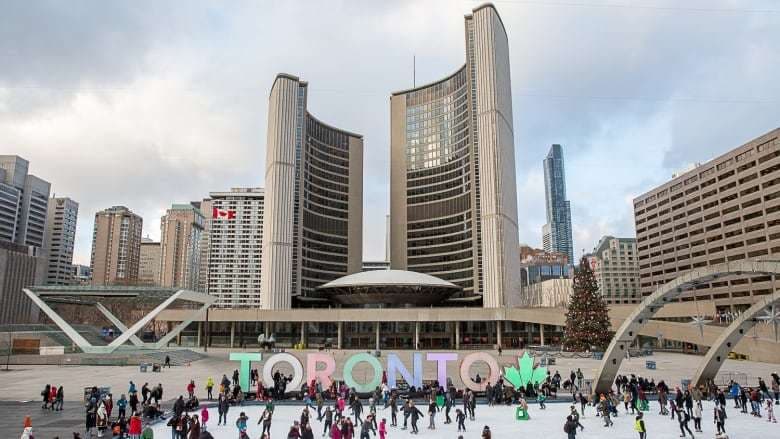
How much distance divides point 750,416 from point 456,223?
87961 millimetres

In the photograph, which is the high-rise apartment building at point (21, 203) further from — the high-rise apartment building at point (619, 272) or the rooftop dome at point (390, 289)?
Answer: the high-rise apartment building at point (619, 272)

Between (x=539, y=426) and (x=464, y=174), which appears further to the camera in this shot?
(x=464, y=174)

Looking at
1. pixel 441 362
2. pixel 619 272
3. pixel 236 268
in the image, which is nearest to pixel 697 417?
pixel 441 362

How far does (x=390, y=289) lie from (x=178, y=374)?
4966cm

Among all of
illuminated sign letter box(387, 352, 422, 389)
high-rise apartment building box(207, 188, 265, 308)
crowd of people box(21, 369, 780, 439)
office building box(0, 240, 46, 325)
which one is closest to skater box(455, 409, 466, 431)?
crowd of people box(21, 369, 780, 439)

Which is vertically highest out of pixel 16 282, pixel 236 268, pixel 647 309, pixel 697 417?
pixel 236 268

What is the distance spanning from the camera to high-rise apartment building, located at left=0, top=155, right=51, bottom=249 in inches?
5979

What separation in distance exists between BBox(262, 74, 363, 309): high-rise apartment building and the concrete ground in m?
48.4

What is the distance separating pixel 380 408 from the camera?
86.0 ft

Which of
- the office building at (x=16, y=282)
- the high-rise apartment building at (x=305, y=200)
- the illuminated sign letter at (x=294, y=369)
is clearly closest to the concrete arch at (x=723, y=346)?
the illuminated sign letter at (x=294, y=369)

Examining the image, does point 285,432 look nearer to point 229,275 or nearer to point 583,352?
point 583,352

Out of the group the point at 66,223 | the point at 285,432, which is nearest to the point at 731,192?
the point at 285,432

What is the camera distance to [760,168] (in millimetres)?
89812

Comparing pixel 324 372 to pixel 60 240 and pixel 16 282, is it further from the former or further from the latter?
pixel 60 240
